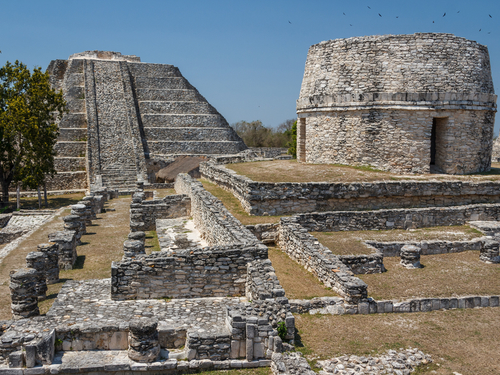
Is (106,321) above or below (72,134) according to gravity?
below

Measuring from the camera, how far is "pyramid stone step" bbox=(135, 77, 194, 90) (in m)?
45.2

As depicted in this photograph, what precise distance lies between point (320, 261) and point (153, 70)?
42909mm

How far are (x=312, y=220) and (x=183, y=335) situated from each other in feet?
22.1

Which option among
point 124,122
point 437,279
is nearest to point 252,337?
point 437,279

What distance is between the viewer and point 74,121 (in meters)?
38.5

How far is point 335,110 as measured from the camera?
16.7 metres

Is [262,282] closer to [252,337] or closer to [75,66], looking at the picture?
[252,337]

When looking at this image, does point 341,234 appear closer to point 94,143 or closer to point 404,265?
point 404,265

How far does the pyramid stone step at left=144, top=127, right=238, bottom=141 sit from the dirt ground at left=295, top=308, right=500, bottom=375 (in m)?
33.9

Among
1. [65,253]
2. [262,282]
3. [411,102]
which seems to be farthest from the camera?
[411,102]

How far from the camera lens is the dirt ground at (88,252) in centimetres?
952

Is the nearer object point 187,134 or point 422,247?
point 422,247

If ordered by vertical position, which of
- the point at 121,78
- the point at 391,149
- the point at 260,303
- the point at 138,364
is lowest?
the point at 138,364

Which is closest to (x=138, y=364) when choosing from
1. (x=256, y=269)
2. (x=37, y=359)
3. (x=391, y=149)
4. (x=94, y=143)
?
(x=37, y=359)
